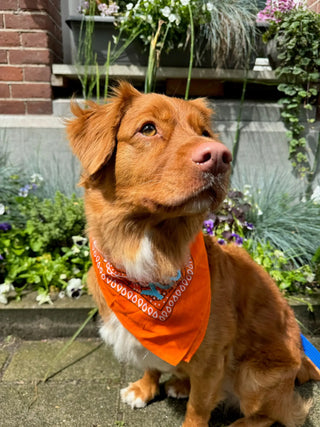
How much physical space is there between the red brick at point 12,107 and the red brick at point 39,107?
80 millimetres

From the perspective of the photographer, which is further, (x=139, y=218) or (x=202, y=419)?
(x=202, y=419)

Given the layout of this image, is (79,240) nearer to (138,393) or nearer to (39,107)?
(138,393)

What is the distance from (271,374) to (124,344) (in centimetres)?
87

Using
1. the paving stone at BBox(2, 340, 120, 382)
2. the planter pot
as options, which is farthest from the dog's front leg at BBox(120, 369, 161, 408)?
the planter pot

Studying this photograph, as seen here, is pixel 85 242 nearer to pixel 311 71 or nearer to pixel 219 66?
pixel 219 66

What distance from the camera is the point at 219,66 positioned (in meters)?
3.98

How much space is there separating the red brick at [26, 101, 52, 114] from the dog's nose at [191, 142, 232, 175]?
3141 mm

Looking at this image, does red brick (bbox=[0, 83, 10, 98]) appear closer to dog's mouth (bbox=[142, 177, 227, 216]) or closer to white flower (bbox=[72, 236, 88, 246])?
Result: white flower (bbox=[72, 236, 88, 246])

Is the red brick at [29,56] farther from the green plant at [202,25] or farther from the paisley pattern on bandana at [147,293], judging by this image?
the paisley pattern on bandana at [147,293]

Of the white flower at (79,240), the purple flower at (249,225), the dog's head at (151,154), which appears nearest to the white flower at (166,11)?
the dog's head at (151,154)

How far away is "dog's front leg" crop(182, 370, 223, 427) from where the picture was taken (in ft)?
6.07

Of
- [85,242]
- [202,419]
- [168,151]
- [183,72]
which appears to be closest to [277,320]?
[202,419]

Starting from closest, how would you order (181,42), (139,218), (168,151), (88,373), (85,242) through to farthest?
(168,151)
(139,218)
(88,373)
(85,242)
(181,42)

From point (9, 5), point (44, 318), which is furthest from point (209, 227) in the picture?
point (9, 5)
